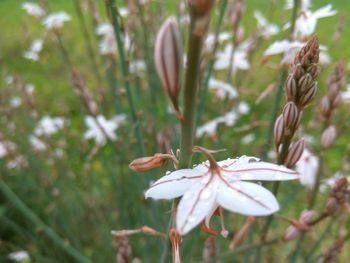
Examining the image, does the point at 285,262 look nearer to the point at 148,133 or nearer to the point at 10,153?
the point at 148,133

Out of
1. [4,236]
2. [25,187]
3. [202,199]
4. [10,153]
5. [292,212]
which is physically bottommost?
[292,212]

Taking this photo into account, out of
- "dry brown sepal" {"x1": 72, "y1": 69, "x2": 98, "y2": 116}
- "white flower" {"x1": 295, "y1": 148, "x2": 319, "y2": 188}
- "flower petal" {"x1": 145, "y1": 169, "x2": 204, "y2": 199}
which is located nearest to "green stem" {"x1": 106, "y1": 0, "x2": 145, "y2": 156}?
"dry brown sepal" {"x1": 72, "y1": 69, "x2": 98, "y2": 116}

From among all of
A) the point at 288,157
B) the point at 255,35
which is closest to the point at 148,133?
the point at 255,35

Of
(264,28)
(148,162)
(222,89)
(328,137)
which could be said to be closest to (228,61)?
(222,89)

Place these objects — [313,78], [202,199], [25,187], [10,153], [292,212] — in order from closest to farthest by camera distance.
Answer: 1. [202,199]
2. [313,78]
3. [10,153]
4. [25,187]
5. [292,212]

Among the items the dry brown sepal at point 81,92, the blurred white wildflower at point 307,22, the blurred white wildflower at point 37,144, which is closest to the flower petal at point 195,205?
the blurred white wildflower at point 307,22

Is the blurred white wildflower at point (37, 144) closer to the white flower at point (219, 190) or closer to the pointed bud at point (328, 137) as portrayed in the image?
the pointed bud at point (328, 137)
